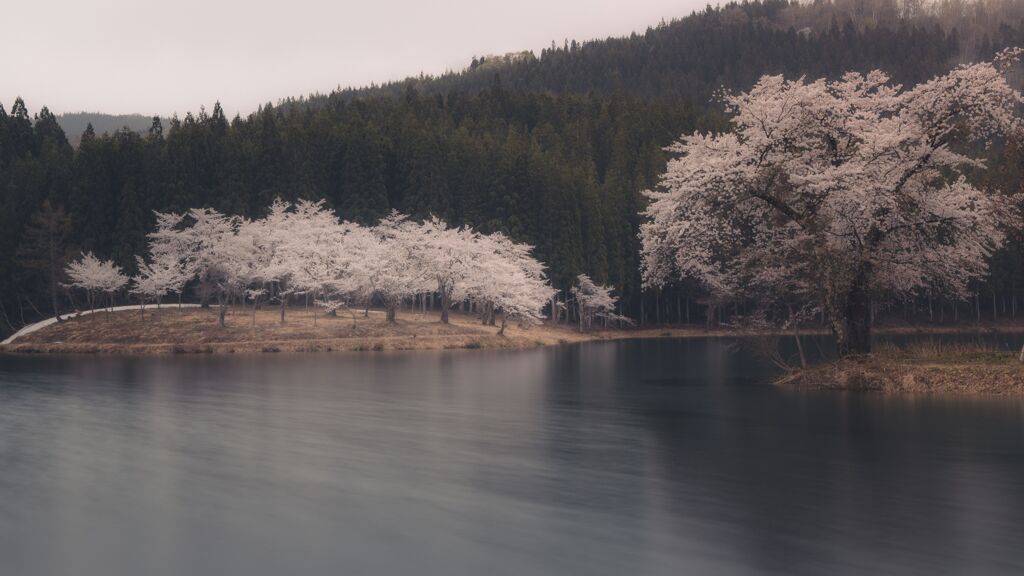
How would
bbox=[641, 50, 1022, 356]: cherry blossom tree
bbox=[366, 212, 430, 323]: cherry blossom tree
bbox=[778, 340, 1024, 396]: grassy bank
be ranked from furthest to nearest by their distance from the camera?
bbox=[366, 212, 430, 323]: cherry blossom tree < bbox=[641, 50, 1022, 356]: cherry blossom tree < bbox=[778, 340, 1024, 396]: grassy bank

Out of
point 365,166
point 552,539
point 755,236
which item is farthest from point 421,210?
point 552,539

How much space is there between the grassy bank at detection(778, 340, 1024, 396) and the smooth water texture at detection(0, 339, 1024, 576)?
5.49ft

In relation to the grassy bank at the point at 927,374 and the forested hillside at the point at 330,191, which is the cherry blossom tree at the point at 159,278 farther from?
the grassy bank at the point at 927,374

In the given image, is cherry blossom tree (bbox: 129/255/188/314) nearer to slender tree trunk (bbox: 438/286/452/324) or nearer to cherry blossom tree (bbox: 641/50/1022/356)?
slender tree trunk (bbox: 438/286/452/324)

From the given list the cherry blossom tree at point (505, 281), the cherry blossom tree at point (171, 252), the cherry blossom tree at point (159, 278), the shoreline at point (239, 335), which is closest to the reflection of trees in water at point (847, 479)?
the shoreline at point (239, 335)

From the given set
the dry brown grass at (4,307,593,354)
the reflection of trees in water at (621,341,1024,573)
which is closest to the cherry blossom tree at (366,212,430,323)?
the dry brown grass at (4,307,593,354)

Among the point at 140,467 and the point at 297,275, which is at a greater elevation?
the point at 297,275

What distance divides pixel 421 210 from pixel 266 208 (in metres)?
18.1

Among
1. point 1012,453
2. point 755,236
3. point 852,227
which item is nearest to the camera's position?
point 1012,453

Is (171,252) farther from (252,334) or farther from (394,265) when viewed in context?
(394,265)

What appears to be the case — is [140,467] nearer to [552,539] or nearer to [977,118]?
[552,539]

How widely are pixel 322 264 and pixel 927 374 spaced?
64811mm

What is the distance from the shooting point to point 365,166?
375ft

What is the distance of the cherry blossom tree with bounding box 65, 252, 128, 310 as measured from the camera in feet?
290
